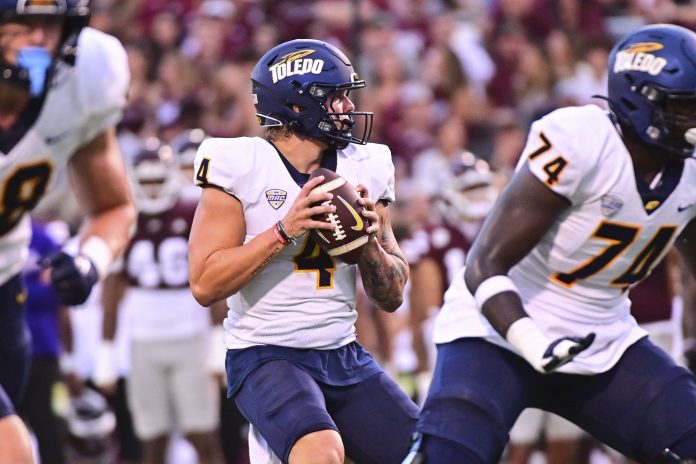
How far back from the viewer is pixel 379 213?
4.12m

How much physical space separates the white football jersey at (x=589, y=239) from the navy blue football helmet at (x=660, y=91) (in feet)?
0.27

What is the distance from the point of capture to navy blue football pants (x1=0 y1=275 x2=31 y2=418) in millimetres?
4102

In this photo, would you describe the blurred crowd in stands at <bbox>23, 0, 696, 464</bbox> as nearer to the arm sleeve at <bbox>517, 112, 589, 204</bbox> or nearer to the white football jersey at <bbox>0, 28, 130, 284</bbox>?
the white football jersey at <bbox>0, 28, 130, 284</bbox>

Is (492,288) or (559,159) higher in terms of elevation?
(559,159)

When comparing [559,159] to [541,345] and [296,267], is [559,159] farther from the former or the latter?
[296,267]

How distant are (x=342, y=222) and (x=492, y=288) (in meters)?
0.47

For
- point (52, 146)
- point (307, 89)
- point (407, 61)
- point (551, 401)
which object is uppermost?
point (307, 89)

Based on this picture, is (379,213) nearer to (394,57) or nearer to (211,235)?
(211,235)

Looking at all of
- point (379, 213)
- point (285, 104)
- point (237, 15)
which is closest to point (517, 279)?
point (379, 213)

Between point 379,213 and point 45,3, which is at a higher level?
point 45,3

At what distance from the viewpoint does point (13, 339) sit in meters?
4.13

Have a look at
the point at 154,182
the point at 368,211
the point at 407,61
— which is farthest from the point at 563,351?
the point at 407,61

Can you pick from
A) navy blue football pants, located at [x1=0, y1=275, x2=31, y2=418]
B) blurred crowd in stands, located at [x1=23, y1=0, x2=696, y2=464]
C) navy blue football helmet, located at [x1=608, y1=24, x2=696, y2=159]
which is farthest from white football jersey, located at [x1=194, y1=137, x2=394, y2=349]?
blurred crowd in stands, located at [x1=23, y1=0, x2=696, y2=464]

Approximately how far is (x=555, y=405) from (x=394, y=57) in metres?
6.61
